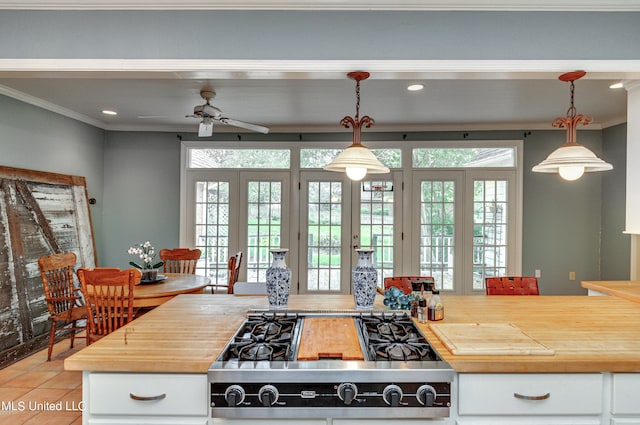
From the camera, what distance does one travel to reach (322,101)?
4062 millimetres

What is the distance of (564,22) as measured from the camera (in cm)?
195

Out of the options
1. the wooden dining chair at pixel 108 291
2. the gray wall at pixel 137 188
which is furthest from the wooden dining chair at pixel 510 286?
the gray wall at pixel 137 188

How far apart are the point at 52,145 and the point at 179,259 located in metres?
1.96

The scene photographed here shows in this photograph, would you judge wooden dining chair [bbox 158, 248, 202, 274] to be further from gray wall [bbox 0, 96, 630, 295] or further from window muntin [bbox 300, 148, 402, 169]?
window muntin [bbox 300, 148, 402, 169]

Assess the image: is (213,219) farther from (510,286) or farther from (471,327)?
(471,327)

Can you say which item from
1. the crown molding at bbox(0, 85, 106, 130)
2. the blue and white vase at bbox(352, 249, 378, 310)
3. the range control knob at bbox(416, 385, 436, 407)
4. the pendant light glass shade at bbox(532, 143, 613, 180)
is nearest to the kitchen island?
the range control knob at bbox(416, 385, 436, 407)

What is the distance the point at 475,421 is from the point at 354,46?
1.79m

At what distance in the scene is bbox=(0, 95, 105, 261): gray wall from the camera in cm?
378

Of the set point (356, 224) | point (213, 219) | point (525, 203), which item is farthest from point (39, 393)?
point (525, 203)

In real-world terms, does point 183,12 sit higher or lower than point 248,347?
higher

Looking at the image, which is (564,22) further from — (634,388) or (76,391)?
(76,391)

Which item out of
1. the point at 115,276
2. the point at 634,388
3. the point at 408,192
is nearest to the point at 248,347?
the point at 634,388

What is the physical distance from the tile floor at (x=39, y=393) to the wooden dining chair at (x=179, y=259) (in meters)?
1.32

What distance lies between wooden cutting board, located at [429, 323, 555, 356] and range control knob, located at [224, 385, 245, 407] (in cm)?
81
